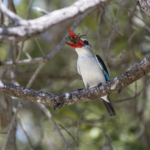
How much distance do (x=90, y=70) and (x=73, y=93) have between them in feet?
3.90

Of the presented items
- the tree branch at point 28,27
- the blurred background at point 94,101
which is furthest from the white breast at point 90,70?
the tree branch at point 28,27

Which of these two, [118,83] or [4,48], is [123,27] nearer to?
[4,48]

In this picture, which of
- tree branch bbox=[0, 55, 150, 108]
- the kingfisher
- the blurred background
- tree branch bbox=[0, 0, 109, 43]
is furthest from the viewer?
the blurred background

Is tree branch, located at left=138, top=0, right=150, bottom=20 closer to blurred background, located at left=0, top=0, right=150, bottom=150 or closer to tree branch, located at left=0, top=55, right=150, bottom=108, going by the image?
tree branch, located at left=0, top=55, right=150, bottom=108

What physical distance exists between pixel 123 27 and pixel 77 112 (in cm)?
229

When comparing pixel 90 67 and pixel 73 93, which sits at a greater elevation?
pixel 90 67

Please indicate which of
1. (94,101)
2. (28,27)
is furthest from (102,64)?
(28,27)

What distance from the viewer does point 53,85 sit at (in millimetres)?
5863

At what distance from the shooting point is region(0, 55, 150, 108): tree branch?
2383 millimetres

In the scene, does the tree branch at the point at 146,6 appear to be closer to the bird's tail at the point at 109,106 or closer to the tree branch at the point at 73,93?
the tree branch at the point at 73,93

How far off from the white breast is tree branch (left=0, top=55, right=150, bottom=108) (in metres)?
1.13

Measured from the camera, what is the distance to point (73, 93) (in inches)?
114

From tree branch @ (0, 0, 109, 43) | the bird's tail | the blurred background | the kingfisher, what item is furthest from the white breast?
tree branch @ (0, 0, 109, 43)

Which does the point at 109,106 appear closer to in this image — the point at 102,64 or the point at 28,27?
the point at 102,64
